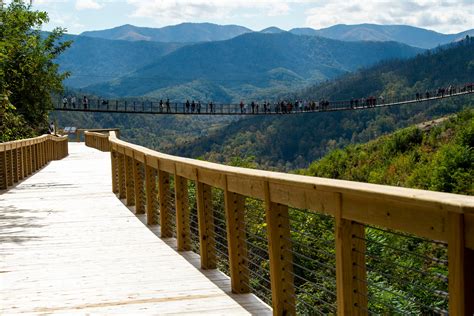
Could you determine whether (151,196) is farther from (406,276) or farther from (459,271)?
(459,271)

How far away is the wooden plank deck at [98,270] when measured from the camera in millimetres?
5629

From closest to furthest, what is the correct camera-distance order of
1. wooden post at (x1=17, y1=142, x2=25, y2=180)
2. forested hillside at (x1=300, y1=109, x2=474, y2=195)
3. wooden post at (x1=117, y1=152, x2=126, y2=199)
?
wooden post at (x1=117, y1=152, x2=126, y2=199) → wooden post at (x1=17, y1=142, x2=25, y2=180) → forested hillside at (x1=300, y1=109, x2=474, y2=195)

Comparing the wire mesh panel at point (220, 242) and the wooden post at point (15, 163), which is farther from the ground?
the wooden post at point (15, 163)

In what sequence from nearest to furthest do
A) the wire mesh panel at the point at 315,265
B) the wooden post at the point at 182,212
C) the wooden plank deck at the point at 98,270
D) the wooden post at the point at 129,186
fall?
the wire mesh panel at the point at 315,265
the wooden plank deck at the point at 98,270
the wooden post at the point at 182,212
the wooden post at the point at 129,186

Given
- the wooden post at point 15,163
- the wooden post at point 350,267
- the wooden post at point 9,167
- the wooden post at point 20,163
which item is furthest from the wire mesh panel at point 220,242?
the wooden post at point 20,163

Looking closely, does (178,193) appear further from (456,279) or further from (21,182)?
(21,182)

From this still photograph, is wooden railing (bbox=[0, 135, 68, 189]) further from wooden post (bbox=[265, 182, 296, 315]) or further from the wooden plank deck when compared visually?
wooden post (bbox=[265, 182, 296, 315])

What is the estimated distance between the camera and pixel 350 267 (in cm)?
380

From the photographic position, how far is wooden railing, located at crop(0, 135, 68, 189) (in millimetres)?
16406

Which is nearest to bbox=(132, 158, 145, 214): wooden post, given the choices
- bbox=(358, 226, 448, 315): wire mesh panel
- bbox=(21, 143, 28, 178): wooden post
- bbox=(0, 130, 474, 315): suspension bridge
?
bbox=(0, 130, 474, 315): suspension bridge

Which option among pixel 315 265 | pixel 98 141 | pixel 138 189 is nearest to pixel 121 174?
pixel 138 189

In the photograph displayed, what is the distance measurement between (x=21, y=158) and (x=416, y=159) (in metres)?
70.2

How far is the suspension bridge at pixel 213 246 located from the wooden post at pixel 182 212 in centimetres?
1

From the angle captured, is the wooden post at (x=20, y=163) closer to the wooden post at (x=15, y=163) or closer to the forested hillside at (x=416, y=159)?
the wooden post at (x=15, y=163)
